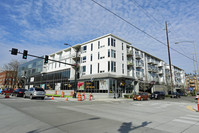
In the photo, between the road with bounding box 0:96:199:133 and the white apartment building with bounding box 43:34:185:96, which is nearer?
the road with bounding box 0:96:199:133

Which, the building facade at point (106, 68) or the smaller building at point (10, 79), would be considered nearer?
the building facade at point (106, 68)

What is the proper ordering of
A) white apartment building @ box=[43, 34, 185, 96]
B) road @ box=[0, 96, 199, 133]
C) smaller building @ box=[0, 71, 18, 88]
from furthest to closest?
smaller building @ box=[0, 71, 18, 88], white apartment building @ box=[43, 34, 185, 96], road @ box=[0, 96, 199, 133]

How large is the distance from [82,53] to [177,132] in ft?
116

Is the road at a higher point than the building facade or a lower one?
lower

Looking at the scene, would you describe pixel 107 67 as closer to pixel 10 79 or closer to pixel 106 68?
pixel 106 68

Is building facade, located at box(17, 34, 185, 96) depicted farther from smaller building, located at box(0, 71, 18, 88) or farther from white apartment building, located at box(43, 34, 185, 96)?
smaller building, located at box(0, 71, 18, 88)

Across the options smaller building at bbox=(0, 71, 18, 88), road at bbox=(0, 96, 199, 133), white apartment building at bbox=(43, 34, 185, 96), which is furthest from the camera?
smaller building at bbox=(0, 71, 18, 88)

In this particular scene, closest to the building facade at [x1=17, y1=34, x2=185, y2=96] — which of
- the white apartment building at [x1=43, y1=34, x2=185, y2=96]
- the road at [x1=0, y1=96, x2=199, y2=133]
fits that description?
the white apartment building at [x1=43, y1=34, x2=185, y2=96]

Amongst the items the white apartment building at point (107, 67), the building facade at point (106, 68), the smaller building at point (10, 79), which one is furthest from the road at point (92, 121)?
the smaller building at point (10, 79)

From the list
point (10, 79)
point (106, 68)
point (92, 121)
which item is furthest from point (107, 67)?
point (10, 79)

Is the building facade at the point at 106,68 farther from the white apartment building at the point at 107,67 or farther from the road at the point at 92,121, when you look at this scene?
the road at the point at 92,121

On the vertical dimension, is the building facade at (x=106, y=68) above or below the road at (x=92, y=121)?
above

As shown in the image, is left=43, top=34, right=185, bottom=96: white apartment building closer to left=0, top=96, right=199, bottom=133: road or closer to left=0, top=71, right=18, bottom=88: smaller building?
left=0, top=96, right=199, bottom=133: road

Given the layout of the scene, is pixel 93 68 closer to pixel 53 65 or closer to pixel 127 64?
pixel 127 64
